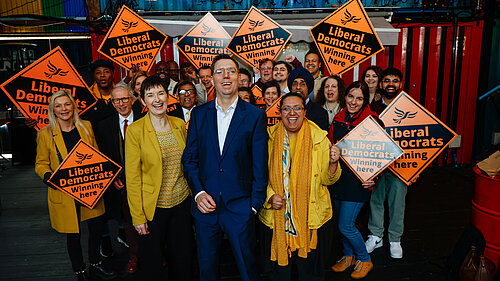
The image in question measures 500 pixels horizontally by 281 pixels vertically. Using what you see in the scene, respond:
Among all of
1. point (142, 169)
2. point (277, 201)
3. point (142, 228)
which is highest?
point (142, 169)

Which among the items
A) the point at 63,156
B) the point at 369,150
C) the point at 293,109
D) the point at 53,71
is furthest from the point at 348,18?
the point at 63,156

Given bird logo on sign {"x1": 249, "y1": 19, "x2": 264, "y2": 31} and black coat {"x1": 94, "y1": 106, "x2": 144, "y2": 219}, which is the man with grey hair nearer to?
black coat {"x1": 94, "y1": 106, "x2": 144, "y2": 219}

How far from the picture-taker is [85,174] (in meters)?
3.22

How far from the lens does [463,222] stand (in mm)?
4801

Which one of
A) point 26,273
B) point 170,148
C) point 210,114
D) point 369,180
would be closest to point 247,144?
point 210,114

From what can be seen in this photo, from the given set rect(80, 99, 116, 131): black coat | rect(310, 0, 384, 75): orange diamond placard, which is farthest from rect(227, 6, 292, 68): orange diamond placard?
rect(80, 99, 116, 131): black coat

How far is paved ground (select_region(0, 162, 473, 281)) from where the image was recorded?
373 centimetres

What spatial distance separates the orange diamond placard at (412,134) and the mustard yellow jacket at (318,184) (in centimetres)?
126

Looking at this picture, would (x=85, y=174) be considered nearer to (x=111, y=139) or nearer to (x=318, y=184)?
(x=111, y=139)

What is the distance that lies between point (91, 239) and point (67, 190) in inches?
24.9

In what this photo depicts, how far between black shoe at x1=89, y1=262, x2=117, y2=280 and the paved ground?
0.34 feet

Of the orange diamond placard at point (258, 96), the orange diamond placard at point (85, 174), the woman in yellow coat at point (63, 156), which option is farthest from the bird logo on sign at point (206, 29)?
the orange diamond placard at point (85, 174)

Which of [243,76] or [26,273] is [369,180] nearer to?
[243,76]

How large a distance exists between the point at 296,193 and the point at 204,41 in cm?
371
